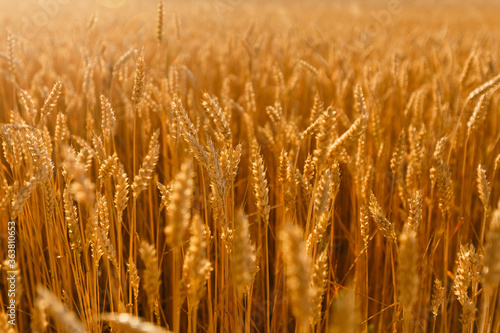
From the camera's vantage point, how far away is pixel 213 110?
85 centimetres

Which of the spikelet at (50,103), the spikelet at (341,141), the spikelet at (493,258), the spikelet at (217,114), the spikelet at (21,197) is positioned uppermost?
the spikelet at (50,103)

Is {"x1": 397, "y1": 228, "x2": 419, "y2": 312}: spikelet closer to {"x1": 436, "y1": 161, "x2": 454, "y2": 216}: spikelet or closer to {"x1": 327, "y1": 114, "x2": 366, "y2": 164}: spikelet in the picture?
{"x1": 327, "y1": 114, "x2": 366, "y2": 164}: spikelet

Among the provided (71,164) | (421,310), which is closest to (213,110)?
(71,164)

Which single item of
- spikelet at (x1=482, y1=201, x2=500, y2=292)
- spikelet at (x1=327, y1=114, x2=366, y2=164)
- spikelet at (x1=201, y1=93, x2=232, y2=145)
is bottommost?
spikelet at (x1=482, y1=201, x2=500, y2=292)

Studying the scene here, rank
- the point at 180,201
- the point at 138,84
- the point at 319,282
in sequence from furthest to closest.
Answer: the point at 138,84 → the point at 319,282 → the point at 180,201

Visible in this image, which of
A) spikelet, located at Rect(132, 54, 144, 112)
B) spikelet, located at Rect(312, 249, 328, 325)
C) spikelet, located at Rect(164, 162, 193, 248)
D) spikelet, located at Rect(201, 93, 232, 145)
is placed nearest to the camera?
spikelet, located at Rect(164, 162, 193, 248)

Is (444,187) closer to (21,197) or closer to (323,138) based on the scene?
(323,138)

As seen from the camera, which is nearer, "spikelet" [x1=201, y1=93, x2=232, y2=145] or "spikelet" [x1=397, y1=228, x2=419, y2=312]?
"spikelet" [x1=397, y1=228, x2=419, y2=312]

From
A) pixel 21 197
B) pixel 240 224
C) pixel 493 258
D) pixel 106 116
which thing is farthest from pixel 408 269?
pixel 106 116

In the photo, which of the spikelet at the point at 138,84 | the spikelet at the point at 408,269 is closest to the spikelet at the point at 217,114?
the spikelet at the point at 138,84

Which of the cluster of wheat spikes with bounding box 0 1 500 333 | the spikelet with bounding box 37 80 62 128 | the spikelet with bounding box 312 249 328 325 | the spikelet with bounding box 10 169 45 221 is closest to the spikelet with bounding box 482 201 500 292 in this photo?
the cluster of wheat spikes with bounding box 0 1 500 333

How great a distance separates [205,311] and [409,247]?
2.54 ft

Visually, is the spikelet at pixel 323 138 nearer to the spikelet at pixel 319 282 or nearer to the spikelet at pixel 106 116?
the spikelet at pixel 319 282

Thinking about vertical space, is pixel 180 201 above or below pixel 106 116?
below
